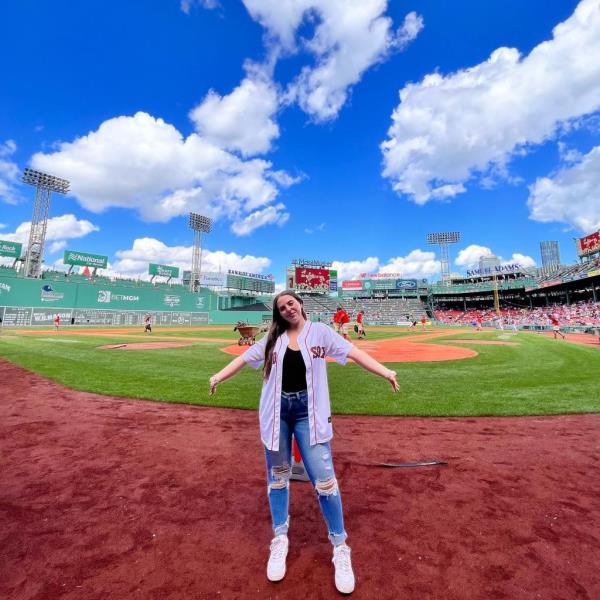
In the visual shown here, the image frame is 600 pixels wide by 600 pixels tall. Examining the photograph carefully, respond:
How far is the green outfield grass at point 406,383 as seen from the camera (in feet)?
22.6

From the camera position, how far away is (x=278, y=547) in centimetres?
256

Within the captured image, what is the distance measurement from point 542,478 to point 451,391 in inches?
176

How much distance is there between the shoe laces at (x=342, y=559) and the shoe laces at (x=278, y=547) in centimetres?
41

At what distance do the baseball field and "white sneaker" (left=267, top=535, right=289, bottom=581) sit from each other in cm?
7

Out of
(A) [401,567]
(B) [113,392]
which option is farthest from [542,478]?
(B) [113,392]

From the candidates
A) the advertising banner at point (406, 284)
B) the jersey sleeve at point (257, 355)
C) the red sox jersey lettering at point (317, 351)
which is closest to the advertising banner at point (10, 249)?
the jersey sleeve at point (257, 355)

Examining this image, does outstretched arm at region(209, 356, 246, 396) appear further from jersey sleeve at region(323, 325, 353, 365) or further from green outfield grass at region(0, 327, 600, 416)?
green outfield grass at region(0, 327, 600, 416)

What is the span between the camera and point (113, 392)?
8055mm

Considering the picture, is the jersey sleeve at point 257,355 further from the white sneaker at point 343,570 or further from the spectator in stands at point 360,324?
the spectator in stands at point 360,324

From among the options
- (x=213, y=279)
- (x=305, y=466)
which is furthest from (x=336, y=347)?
(x=213, y=279)

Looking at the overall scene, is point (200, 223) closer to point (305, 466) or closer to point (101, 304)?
point (101, 304)

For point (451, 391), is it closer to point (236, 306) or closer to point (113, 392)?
point (113, 392)

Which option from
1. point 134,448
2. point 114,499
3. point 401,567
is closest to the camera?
point 401,567

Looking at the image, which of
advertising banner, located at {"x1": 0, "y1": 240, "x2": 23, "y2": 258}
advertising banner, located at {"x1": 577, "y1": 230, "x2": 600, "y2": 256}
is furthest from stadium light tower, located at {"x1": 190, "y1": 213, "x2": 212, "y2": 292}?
Result: advertising banner, located at {"x1": 577, "y1": 230, "x2": 600, "y2": 256}
